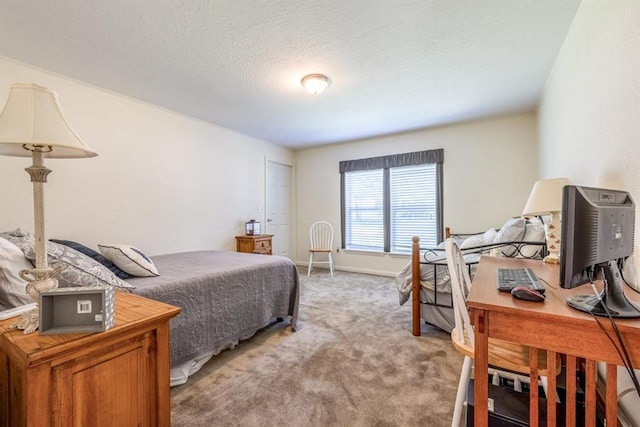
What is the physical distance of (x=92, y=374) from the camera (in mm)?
879

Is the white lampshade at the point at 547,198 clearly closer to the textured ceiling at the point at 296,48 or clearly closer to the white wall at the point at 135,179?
the textured ceiling at the point at 296,48

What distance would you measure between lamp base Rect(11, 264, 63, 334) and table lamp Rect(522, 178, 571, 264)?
2472mm

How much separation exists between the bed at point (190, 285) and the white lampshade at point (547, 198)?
2007 mm

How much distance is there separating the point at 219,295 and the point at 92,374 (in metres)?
1.16

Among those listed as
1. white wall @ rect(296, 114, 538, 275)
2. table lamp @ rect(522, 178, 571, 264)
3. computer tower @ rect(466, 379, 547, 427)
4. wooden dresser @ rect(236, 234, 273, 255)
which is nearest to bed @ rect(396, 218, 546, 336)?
table lamp @ rect(522, 178, 571, 264)

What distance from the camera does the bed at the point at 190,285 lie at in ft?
4.66

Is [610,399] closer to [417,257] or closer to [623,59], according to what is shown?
[623,59]

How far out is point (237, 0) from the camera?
1.65 meters

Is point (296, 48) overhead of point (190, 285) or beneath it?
overhead

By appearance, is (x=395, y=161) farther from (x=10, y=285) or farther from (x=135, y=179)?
(x=10, y=285)

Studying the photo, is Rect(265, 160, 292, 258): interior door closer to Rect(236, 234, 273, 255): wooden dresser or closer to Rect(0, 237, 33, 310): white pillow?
Rect(236, 234, 273, 255): wooden dresser

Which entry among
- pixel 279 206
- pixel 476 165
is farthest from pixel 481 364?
pixel 279 206

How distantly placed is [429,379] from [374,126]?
3.31m

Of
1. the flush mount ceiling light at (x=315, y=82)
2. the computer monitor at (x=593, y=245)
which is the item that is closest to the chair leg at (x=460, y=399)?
the computer monitor at (x=593, y=245)
